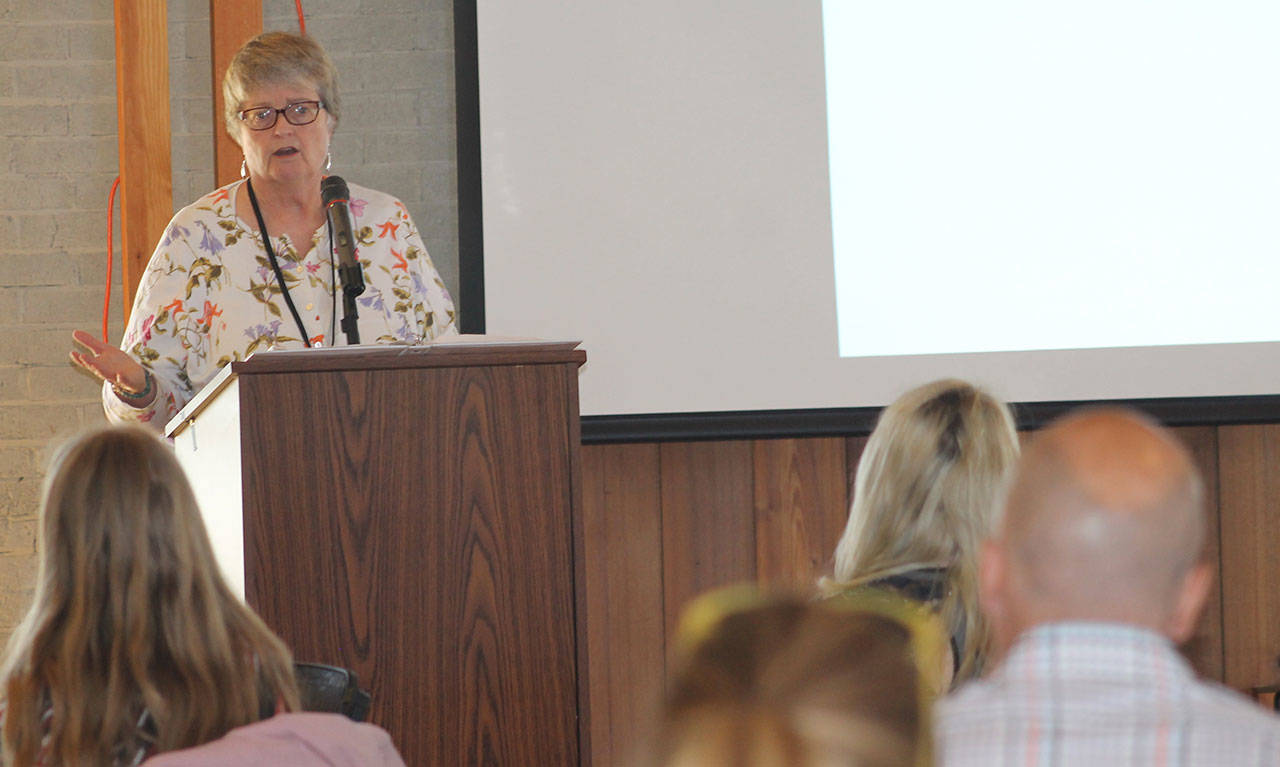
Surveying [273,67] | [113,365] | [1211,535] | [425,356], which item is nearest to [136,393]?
[113,365]

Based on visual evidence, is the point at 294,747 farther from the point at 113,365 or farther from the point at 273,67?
the point at 273,67

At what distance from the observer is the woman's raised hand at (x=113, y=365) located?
2.25 metres

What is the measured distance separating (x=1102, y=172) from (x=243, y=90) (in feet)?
6.04

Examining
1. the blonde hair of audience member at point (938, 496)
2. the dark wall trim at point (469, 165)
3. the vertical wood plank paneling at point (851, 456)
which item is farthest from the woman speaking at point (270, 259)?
the vertical wood plank paneling at point (851, 456)

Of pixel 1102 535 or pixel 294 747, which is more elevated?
pixel 1102 535

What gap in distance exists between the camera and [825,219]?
3.22 m

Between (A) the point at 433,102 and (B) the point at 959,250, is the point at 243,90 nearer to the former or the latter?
(A) the point at 433,102

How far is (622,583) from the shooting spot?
132 inches

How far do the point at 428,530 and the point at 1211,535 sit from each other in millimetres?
2200

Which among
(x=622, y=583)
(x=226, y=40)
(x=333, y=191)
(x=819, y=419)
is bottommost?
(x=622, y=583)

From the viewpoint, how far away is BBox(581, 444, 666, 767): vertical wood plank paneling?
11.0 ft

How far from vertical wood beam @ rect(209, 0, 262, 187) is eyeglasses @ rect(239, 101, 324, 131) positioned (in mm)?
690

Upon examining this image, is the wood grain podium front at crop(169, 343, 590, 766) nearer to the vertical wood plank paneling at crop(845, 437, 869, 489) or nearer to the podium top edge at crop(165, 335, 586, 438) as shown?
the podium top edge at crop(165, 335, 586, 438)

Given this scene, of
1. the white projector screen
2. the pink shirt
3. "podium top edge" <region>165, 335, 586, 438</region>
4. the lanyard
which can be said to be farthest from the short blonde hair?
the pink shirt
